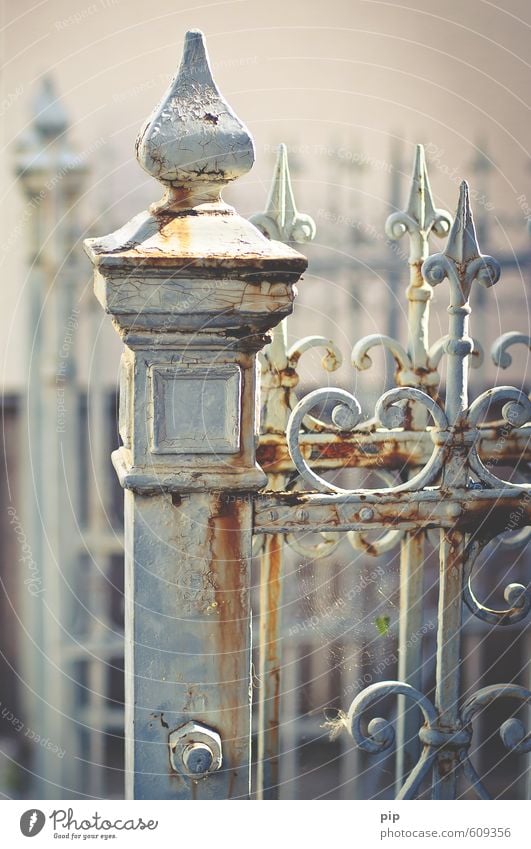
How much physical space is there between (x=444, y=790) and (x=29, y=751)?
256cm

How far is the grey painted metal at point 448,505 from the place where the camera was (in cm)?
197

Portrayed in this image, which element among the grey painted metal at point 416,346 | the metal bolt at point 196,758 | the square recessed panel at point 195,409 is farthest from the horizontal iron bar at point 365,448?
the metal bolt at point 196,758

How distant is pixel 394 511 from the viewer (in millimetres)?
2000

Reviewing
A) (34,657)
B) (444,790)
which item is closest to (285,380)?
(444,790)

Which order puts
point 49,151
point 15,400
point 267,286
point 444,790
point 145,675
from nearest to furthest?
point 267,286 → point 145,675 → point 444,790 → point 49,151 → point 15,400

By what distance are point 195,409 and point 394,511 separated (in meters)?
0.42

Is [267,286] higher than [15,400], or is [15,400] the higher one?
[15,400]

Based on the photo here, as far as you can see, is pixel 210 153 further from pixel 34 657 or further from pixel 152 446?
pixel 34 657

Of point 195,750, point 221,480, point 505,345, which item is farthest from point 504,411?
point 195,750

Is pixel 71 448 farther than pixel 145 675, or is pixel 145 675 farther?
pixel 71 448

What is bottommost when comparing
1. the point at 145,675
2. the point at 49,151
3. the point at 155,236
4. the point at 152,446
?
the point at 145,675

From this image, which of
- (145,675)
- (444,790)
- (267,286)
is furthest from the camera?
(444,790)

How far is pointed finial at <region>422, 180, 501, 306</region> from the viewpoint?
1985 mm
